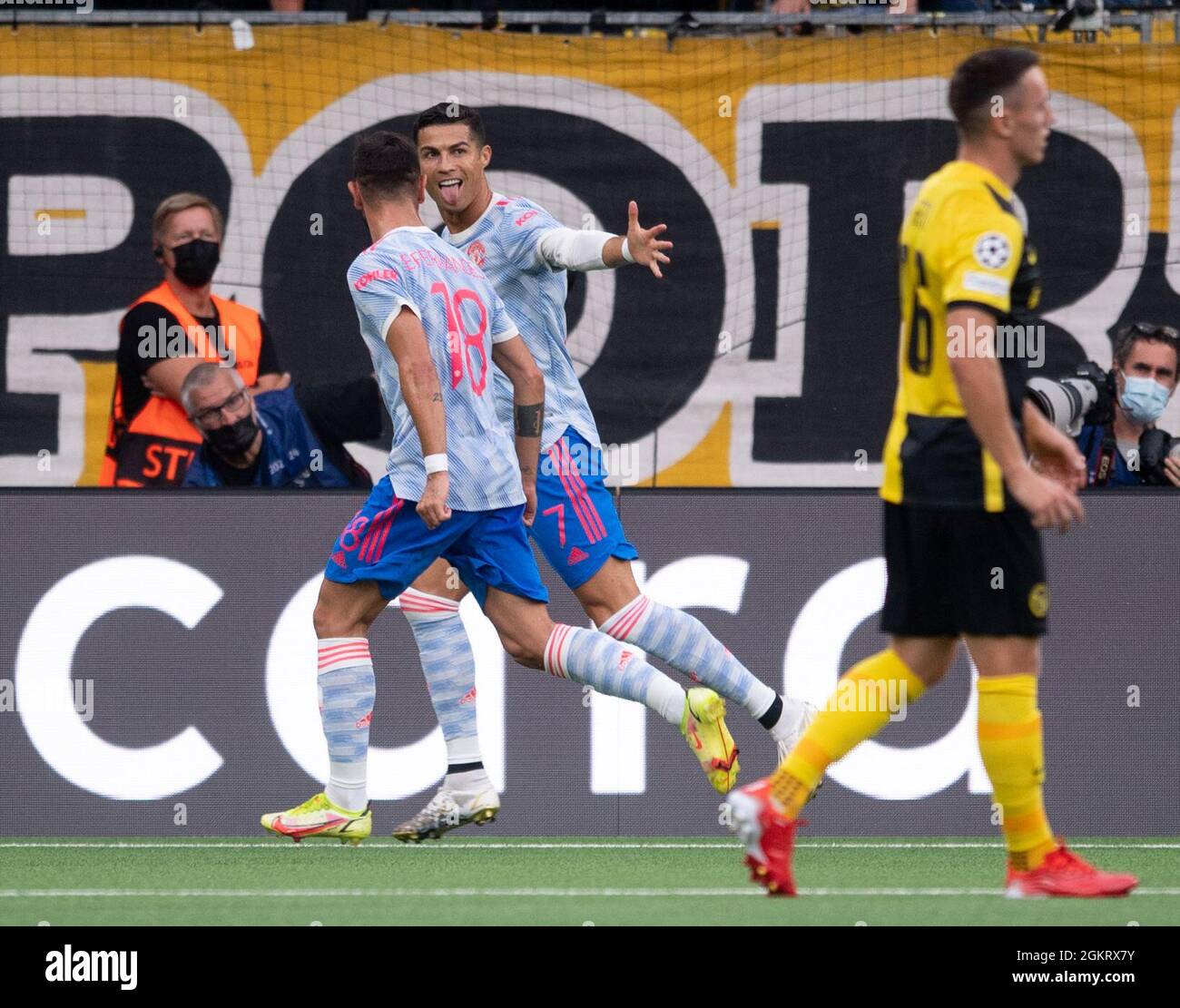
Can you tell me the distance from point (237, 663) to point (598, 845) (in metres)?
1.53

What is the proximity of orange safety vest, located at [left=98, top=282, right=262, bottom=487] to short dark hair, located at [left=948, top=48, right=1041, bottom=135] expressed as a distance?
176 inches

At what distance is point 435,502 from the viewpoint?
18.8 ft

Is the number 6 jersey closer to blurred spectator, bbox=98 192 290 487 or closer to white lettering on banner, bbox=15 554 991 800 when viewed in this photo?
white lettering on banner, bbox=15 554 991 800

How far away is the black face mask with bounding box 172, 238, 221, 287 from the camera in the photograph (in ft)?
29.0

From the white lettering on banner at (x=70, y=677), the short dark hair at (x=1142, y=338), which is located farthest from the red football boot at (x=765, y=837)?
the short dark hair at (x=1142, y=338)

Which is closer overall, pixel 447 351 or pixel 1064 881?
pixel 1064 881

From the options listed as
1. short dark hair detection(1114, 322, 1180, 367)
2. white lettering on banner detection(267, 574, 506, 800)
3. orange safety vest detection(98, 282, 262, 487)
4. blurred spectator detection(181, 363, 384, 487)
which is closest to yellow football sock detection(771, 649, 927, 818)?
white lettering on banner detection(267, 574, 506, 800)

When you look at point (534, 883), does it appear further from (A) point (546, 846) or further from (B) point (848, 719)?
(B) point (848, 719)

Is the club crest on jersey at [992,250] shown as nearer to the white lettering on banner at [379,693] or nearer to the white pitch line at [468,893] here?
the white pitch line at [468,893]

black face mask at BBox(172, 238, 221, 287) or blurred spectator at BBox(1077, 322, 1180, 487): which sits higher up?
black face mask at BBox(172, 238, 221, 287)

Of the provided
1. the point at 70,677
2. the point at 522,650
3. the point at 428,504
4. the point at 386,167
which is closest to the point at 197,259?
the point at 70,677

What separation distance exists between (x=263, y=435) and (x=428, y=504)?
8.99 feet

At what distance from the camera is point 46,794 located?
24.3ft
